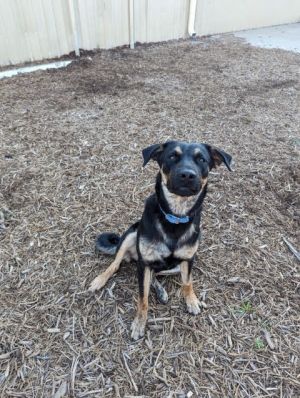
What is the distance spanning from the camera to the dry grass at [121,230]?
7.53 feet

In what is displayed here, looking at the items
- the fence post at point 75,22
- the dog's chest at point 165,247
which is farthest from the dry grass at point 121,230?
the fence post at point 75,22

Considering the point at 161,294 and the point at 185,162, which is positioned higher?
the point at 185,162

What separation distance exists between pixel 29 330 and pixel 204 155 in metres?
1.86

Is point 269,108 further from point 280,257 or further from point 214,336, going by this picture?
point 214,336

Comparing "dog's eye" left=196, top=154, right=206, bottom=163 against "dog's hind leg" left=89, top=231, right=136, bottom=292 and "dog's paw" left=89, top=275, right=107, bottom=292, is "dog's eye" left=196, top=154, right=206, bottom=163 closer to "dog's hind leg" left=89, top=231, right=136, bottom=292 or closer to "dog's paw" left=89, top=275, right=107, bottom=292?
"dog's hind leg" left=89, top=231, right=136, bottom=292

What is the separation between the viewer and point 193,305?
266cm

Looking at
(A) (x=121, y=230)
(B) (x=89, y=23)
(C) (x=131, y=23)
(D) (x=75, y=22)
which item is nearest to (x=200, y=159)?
(A) (x=121, y=230)

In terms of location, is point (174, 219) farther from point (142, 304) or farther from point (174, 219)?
point (142, 304)

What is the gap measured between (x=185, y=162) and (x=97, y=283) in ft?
4.23

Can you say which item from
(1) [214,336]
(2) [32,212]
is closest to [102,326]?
(1) [214,336]

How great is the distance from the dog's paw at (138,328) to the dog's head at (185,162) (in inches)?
41.3

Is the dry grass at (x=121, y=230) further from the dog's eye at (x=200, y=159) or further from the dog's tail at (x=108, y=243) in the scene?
the dog's eye at (x=200, y=159)

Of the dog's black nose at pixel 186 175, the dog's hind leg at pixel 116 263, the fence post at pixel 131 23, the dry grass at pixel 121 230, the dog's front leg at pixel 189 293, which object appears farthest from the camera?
the fence post at pixel 131 23

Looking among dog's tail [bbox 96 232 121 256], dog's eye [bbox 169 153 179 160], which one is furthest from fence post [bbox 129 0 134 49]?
dog's eye [bbox 169 153 179 160]
